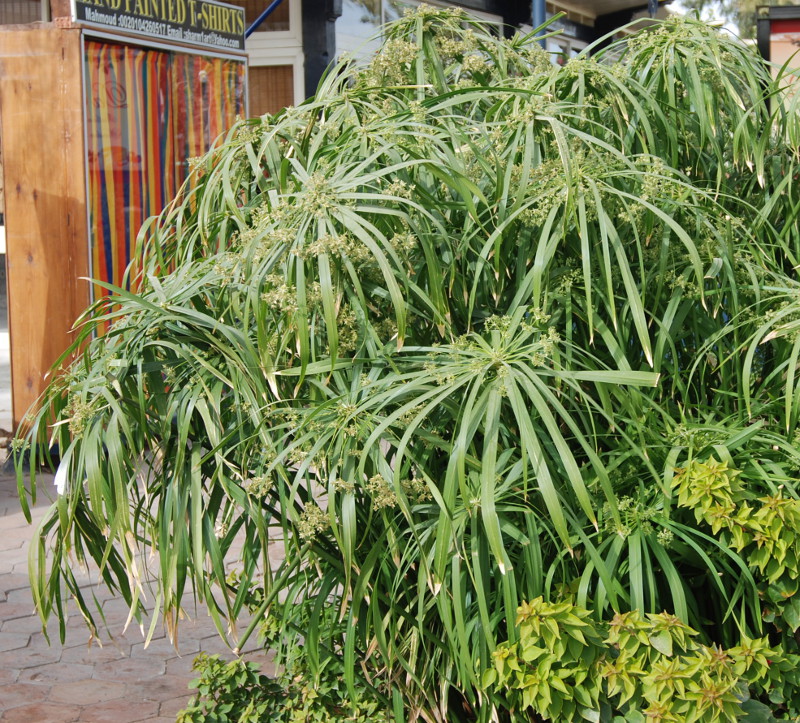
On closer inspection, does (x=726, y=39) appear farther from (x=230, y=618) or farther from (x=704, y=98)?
(x=230, y=618)

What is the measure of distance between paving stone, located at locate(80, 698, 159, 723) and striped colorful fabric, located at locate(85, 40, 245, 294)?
3111 mm

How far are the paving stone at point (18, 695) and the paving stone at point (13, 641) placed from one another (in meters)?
0.33

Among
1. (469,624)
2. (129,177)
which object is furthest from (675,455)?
(129,177)

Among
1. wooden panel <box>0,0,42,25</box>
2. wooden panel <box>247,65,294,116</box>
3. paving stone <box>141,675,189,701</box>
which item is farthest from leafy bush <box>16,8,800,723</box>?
wooden panel <box>247,65,294,116</box>

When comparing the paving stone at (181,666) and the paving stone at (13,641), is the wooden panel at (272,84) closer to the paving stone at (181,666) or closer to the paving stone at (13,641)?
the paving stone at (13,641)

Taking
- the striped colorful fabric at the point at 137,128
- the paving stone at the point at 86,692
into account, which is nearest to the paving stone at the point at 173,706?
the paving stone at the point at 86,692

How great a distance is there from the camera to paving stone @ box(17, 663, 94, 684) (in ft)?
11.7

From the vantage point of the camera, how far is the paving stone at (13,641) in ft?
12.6

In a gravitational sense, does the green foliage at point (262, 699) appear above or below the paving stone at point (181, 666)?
above

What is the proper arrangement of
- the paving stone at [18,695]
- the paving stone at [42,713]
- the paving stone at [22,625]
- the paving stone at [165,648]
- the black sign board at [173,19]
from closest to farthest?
the paving stone at [42,713] → the paving stone at [18,695] → the paving stone at [165,648] → the paving stone at [22,625] → the black sign board at [173,19]

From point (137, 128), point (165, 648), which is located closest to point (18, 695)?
point (165, 648)

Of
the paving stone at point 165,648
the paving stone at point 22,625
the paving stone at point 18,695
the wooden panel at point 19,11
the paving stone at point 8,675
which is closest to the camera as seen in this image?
the paving stone at point 18,695

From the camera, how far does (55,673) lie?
3.62 meters

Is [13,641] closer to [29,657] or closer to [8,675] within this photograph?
[29,657]
